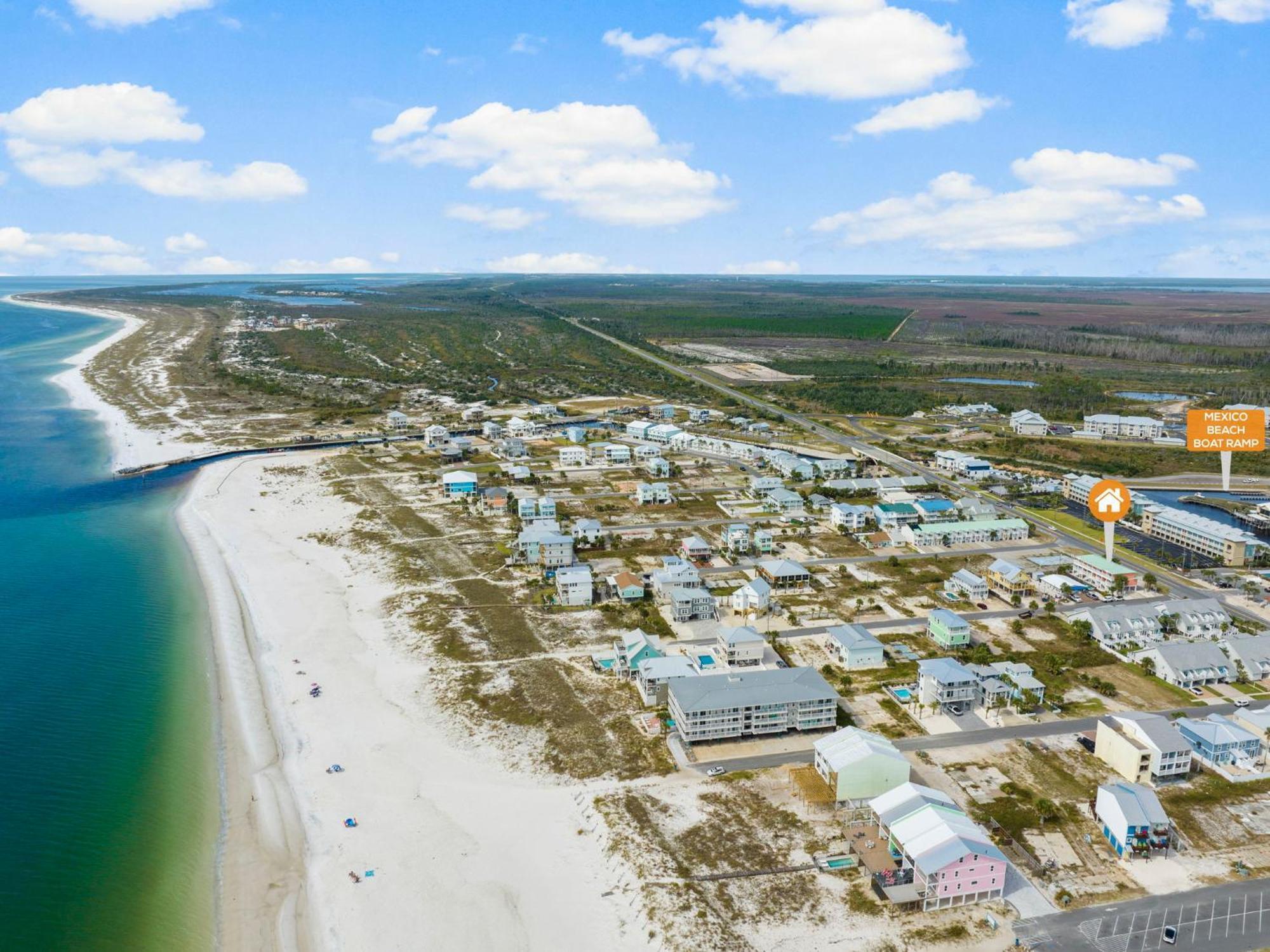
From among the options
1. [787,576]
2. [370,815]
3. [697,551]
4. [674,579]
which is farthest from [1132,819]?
[697,551]

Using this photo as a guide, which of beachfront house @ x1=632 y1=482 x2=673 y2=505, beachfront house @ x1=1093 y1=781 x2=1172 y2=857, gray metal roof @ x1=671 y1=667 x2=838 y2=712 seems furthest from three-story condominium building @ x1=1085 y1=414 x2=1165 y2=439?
gray metal roof @ x1=671 y1=667 x2=838 y2=712

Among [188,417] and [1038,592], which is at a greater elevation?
[188,417]

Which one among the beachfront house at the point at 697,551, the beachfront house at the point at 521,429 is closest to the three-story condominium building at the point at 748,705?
the beachfront house at the point at 697,551

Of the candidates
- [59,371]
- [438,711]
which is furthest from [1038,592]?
[59,371]

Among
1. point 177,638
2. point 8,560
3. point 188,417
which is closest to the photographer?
point 177,638

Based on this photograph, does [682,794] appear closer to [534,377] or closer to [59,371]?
[534,377]

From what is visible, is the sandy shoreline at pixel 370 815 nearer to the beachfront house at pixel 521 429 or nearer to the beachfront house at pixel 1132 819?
the beachfront house at pixel 1132 819
